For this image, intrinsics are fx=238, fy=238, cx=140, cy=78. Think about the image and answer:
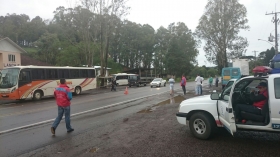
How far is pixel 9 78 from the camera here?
19.0 m

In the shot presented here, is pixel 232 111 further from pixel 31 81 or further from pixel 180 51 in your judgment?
pixel 180 51

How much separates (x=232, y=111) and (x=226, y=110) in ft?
0.58

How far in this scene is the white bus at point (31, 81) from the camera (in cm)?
1873

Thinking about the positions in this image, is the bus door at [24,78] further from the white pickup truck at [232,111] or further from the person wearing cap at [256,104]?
the person wearing cap at [256,104]

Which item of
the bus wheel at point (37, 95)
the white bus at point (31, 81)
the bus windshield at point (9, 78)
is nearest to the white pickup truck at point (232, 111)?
the white bus at point (31, 81)

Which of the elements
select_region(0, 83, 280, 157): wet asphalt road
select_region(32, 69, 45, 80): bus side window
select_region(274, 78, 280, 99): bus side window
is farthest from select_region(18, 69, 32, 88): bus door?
select_region(274, 78, 280, 99): bus side window

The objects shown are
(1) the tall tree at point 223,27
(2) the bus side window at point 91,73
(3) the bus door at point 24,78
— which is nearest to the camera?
(3) the bus door at point 24,78

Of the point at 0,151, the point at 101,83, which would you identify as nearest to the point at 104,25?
the point at 101,83

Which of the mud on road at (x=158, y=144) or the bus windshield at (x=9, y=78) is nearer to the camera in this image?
the mud on road at (x=158, y=144)

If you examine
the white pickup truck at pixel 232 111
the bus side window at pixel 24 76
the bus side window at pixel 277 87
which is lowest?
the white pickup truck at pixel 232 111

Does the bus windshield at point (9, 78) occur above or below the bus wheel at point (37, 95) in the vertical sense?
above

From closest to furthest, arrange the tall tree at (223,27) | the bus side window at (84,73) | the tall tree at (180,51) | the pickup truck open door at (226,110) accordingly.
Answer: the pickup truck open door at (226,110) → the bus side window at (84,73) → the tall tree at (223,27) → the tall tree at (180,51)

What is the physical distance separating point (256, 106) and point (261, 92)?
357 mm

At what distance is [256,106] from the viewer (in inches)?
217
